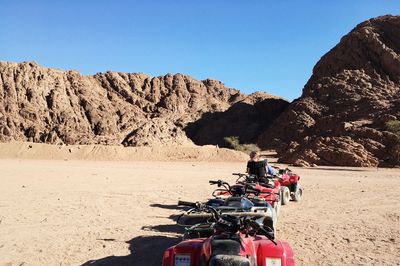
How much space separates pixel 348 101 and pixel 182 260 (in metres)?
59.2

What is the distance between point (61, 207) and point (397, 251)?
27.7 feet

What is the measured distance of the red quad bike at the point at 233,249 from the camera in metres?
3.81

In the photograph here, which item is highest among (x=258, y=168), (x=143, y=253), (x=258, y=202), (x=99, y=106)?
(x=99, y=106)

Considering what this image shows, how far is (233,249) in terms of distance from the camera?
152 inches

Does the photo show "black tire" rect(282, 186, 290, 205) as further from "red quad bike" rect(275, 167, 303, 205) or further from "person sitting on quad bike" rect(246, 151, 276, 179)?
"person sitting on quad bike" rect(246, 151, 276, 179)

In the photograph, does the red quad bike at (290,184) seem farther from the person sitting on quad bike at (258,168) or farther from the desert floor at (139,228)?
the person sitting on quad bike at (258,168)

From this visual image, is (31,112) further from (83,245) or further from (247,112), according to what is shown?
(83,245)

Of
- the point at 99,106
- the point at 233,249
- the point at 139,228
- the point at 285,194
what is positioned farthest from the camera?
the point at 99,106

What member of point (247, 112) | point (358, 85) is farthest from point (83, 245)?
point (247, 112)

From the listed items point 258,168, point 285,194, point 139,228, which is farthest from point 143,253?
point 285,194

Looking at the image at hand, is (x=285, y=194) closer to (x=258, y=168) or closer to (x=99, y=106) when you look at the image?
(x=258, y=168)

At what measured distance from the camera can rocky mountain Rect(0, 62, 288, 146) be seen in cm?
6431

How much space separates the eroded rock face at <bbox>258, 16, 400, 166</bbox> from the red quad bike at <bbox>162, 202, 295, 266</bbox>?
37.7m

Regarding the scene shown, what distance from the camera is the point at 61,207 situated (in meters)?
11.4
